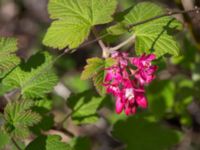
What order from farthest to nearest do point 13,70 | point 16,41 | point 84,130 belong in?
point 84,130 < point 13,70 < point 16,41

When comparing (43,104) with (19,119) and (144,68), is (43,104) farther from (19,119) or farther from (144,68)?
(144,68)

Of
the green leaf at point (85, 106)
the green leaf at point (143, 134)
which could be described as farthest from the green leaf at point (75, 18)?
the green leaf at point (143, 134)

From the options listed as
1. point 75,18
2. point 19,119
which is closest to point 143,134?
point 75,18

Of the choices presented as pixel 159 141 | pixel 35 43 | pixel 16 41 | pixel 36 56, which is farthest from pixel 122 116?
pixel 35 43

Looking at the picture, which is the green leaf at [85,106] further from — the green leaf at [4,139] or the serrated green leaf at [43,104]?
the green leaf at [4,139]

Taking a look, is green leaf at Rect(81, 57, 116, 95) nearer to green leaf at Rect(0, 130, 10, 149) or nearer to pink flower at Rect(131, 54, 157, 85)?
pink flower at Rect(131, 54, 157, 85)

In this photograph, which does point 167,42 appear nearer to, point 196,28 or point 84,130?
point 196,28

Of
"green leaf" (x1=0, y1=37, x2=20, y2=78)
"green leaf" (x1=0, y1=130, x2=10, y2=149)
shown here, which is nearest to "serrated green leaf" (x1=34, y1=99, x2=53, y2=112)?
"green leaf" (x1=0, y1=37, x2=20, y2=78)
